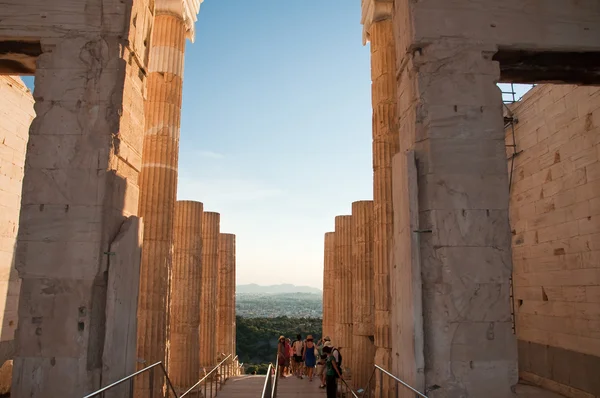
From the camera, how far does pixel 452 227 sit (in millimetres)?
6430

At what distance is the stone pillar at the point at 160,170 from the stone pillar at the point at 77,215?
3.87m

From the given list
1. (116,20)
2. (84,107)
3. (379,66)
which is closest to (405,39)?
(116,20)

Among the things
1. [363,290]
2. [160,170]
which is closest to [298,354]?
[363,290]

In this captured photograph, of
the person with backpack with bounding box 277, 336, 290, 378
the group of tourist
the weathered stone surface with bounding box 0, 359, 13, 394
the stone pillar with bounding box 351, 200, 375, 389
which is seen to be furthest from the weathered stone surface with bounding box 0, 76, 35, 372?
the stone pillar with bounding box 351, 200, 375, 389

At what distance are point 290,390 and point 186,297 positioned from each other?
4.02 m

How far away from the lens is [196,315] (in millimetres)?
14609

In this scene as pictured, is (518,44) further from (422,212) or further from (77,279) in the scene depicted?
(77,279)

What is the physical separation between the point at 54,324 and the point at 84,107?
285cm

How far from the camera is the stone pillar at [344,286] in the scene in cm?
1692

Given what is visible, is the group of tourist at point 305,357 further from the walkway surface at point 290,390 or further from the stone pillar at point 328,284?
the stone pillar at point 328,284

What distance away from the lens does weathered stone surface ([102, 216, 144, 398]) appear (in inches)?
250

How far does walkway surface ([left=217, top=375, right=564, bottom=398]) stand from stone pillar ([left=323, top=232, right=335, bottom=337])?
6.09 metres

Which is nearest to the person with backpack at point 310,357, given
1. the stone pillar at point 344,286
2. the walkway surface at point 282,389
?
the walkway surface at point 282,389

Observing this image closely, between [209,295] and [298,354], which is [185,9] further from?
[298,354]
